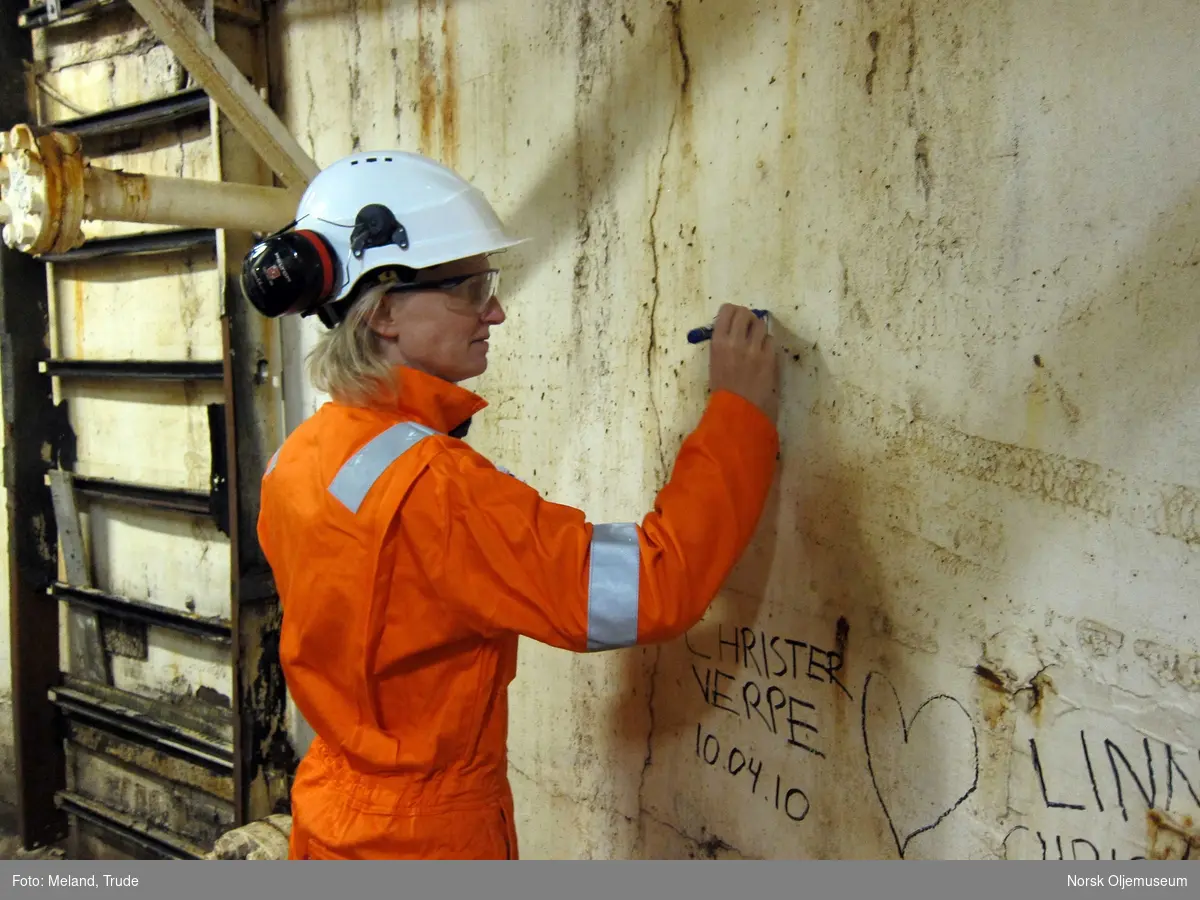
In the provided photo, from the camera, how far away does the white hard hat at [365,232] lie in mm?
1311

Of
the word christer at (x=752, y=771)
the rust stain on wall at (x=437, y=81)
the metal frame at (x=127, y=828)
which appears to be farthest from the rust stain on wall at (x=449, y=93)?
the metal frame at (x=127, y=828)

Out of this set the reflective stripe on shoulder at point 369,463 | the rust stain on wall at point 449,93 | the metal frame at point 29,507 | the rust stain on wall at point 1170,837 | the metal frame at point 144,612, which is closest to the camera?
the rust stain on wall at point 1170,837

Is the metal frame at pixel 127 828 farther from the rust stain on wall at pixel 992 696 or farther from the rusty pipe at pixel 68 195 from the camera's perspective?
the rust stain on wall at pixel 992 696

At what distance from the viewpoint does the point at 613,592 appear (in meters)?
1.16

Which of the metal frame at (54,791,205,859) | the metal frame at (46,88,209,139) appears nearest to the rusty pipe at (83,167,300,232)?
the metal frame at (46,88,209,139)

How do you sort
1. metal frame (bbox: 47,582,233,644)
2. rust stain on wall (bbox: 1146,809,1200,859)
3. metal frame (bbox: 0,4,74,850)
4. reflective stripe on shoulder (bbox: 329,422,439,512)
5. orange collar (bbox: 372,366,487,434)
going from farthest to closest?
A: metal frame (bbox: 0,4,74,850)
metal frame (bbox: 47,582,233,644)
orange collar (bbox: 372,366,487,434)
reflective stripe on shoulder (bbox: 329,422,439,512)
rust stain on wall (bbox: 1146,809,1200,859)

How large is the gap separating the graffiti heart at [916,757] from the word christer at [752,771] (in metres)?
0.18

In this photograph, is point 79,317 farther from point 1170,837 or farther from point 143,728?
point 1170,837

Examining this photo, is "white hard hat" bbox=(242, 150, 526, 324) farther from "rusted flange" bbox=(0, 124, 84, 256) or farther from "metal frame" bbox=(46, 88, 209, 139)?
"metal frame" bbox=(46, 88, 209, 139)

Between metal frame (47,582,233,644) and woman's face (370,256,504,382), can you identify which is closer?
woman's face (370,256,504,382)

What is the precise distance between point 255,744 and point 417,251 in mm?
2083

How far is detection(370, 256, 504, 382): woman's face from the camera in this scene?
1366 mm

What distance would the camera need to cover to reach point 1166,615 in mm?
1118

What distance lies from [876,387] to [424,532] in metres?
0.78
